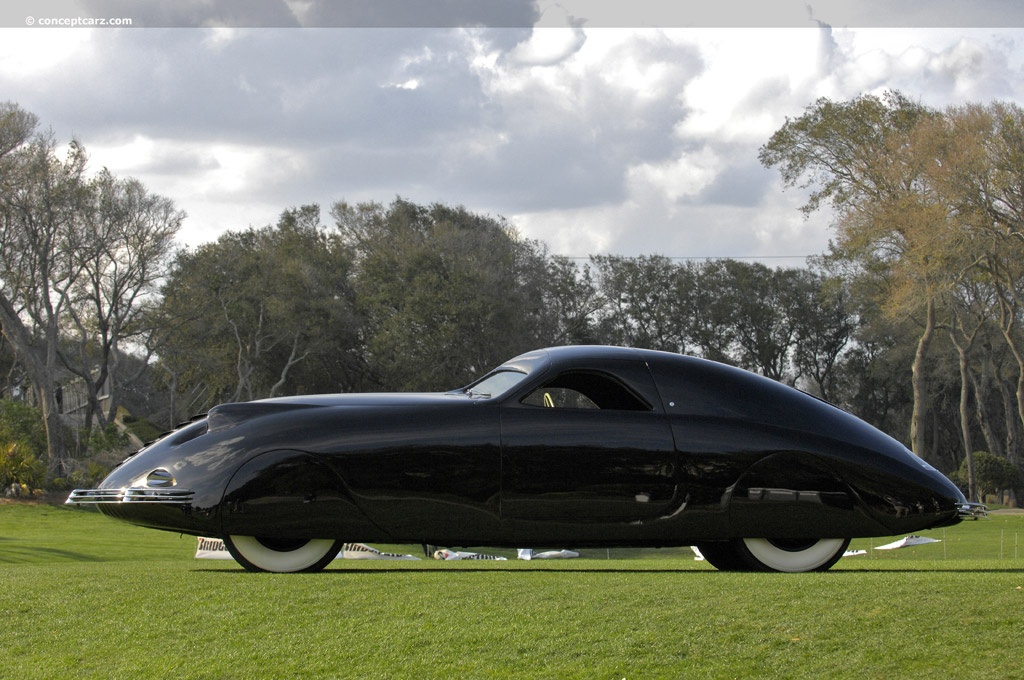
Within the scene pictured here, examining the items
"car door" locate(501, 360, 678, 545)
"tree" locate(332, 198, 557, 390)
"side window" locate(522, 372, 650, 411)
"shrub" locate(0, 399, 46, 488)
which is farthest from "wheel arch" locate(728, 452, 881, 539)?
"tree" locate(332, 198, 557, 390)

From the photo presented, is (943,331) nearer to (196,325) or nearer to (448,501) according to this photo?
(196,325)

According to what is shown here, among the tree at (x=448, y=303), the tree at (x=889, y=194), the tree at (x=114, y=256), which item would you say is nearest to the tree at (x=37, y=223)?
the tree at (x=114, y=256)

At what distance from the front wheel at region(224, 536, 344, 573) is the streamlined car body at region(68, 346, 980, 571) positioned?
0.05 feet

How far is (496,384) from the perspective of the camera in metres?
8.22

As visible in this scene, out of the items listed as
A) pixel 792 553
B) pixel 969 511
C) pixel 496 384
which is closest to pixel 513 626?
pixel 496 384

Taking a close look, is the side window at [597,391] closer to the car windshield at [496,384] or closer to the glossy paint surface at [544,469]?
the glossy paint surface at [544,469]

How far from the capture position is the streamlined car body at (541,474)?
7.37 meters

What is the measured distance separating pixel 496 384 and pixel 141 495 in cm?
266

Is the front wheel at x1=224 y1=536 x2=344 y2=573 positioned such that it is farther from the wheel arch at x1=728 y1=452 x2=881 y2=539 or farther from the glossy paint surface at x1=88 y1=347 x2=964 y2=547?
the wheel arch at x1=728 y1=452 x2=881 y2=539

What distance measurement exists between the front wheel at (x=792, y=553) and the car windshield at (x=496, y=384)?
2060mm

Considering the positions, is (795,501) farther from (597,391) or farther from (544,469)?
(544,469)

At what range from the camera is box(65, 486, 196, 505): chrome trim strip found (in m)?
7.39

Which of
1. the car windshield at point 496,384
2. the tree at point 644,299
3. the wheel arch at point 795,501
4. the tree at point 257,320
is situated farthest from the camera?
the tree at point 644,299

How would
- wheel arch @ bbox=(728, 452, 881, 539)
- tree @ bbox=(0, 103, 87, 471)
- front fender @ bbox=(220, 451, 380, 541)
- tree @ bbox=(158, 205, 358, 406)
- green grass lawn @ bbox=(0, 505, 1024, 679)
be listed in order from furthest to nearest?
tree @ bbox=(158, 205, 358, 406)
tree @ bbox=(0, 103, 87, 471)
wheel arch @ bbox=(728, 452, 881, 539)
front fender @ bbox=(220, 451, 380, 541)
green grass lawn @ bbox=(0, 505, 1024, 679)
